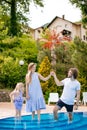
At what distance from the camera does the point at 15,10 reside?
36.2m

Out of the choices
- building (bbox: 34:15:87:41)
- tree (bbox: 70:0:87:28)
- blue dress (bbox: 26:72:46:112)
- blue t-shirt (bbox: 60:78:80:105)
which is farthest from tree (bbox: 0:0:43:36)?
blue t-shirt (bbox: 60:78:80:105)

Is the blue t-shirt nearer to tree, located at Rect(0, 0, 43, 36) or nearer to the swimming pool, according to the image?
the swimming pool

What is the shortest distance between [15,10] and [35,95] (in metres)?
26.2

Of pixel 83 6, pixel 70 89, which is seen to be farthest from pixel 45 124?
pixel 83 6

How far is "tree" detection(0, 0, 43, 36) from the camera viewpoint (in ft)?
116

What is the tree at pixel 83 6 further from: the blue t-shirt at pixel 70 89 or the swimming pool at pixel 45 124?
the blue t-shirt at pixel 70 89

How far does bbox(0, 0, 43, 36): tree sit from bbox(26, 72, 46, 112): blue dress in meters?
24.2

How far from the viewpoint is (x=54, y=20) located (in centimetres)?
6744

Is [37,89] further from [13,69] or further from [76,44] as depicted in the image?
[13,69]

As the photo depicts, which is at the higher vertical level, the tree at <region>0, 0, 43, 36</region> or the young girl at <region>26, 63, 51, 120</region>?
the tree at <region>0, 0, 43, 36</region>

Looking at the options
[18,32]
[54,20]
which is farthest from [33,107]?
[54,20]

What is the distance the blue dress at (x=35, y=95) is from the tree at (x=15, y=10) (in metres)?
24.2

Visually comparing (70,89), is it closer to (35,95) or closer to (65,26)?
(35,95)

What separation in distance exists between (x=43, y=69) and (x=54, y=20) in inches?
1686
